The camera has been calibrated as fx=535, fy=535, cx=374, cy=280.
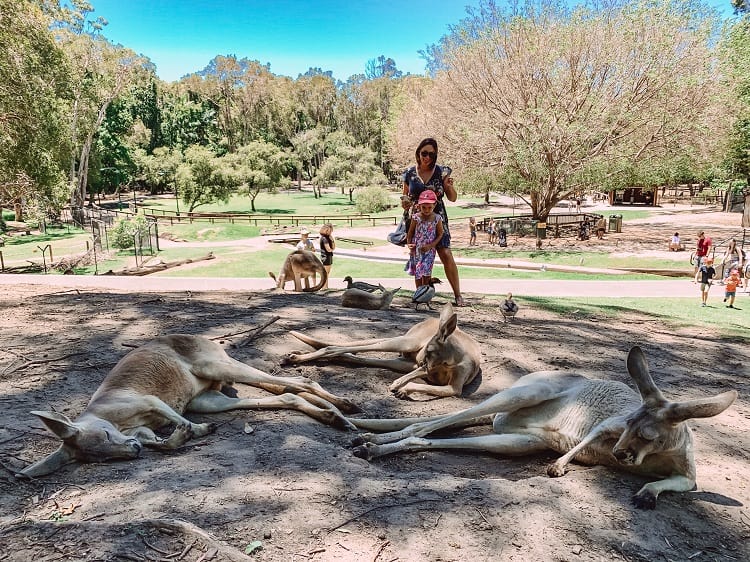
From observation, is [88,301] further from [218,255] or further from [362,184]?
[362,184]

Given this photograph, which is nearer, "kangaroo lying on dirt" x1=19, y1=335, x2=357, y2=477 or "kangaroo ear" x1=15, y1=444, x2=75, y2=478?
"kangaroo ear" x1=15, y1=444, x2=75, y2=478

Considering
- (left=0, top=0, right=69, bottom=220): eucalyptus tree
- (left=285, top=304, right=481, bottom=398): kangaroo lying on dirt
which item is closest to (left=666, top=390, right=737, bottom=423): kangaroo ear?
(left=285, top=304, right=481, bottom=398): kangaroo lying on dirt

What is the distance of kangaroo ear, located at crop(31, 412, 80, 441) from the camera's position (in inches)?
118

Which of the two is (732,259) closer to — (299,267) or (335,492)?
(299,267)

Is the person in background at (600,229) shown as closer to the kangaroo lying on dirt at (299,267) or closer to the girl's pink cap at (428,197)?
the kangaroo lying on dirt at (299,267)

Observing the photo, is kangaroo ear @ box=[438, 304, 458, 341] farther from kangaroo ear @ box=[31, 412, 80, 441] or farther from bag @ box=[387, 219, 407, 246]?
bag @ box=[387, 219, 407, 246]

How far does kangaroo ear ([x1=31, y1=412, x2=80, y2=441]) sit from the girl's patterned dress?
210 inches

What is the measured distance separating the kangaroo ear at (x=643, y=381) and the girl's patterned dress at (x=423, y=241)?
15.1ft

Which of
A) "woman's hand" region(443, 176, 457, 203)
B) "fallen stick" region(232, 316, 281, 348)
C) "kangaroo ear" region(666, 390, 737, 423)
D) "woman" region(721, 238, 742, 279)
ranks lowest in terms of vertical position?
"woman" region(721, 238, 742, 279)

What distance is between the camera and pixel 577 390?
382cm

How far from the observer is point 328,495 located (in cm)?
289

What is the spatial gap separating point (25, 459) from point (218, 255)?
2188cm

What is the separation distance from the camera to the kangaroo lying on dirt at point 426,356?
4812 mm

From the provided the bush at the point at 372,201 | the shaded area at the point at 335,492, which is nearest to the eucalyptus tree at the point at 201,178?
the bush at the point at 372,201
